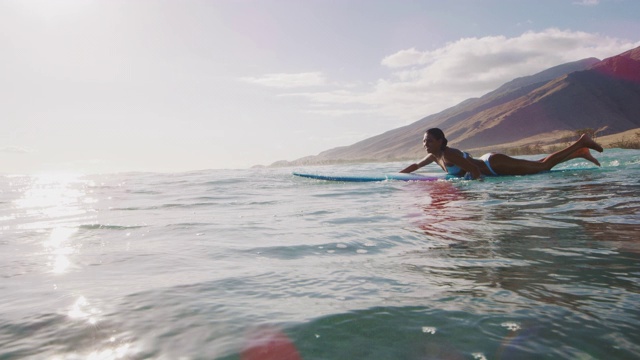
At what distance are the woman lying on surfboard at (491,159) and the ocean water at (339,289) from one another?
4797 mm

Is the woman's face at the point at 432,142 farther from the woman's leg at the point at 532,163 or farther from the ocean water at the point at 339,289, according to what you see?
the ocean water at the point at 339,289

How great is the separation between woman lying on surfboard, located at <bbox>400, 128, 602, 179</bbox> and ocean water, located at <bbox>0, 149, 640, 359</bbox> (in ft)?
15.7

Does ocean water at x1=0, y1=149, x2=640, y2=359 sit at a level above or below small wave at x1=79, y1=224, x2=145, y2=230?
below

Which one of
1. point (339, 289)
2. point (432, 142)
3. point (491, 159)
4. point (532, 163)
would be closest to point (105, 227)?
point (339, 289)

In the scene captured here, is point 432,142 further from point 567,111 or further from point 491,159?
point 567,111

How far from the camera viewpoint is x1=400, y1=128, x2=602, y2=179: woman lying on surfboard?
30.8ft

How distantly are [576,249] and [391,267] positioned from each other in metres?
1.27

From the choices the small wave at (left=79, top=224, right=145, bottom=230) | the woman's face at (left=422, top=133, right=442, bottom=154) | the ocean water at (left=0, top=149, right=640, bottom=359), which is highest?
the woman's face at (left=422, top=133, right=442, bottom=154)

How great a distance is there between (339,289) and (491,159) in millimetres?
8996

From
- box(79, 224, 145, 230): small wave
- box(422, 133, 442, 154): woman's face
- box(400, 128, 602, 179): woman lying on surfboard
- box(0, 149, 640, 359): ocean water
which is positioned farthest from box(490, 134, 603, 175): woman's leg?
box(79, 224, 145, 230): small wave

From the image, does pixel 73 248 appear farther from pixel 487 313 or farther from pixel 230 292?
pixel 487 313

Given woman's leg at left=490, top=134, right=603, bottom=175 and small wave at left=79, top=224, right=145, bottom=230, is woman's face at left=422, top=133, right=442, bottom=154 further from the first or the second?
small wave at left=79, top=224, right=145, bottom=230

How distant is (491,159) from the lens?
33.2 ft

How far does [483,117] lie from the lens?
6501 inches
